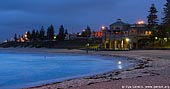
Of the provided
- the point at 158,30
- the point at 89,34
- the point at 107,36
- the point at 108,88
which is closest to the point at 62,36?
the point at 89,34

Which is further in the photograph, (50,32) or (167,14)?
(50,32)

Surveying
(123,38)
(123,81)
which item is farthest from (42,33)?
(123,81)

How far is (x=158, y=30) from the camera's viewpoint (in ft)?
276

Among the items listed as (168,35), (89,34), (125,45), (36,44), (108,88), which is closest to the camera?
(108,88)

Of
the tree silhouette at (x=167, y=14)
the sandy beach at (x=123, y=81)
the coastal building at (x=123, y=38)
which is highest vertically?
the tree silhouette at (x=167, y=14)

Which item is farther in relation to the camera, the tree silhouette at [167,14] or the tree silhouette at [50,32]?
the tree silhouette at [50,32]

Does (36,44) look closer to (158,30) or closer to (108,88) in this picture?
(158,30)

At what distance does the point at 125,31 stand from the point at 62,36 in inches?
2757

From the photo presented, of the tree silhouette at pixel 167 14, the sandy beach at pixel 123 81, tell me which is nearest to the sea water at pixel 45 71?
the sandy beach at pixel 123 81

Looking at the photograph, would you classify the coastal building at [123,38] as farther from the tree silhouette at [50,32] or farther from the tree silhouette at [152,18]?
the tree silhouette at [50,32]

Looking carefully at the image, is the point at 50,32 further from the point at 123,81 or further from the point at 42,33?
the point at 123,81

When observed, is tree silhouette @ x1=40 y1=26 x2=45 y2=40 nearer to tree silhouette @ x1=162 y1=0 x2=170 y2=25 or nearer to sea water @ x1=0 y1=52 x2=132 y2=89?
tree silhouette @ x1=162 y1=0 x2=170 y2=25

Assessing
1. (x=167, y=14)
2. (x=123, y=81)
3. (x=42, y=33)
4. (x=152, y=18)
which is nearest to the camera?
(x=123, y=81)

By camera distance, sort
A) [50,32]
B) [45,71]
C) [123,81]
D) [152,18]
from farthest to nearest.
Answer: [50,32], [152,18], [45,71], [123,81]
